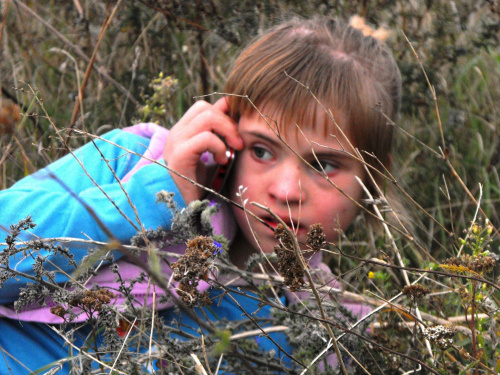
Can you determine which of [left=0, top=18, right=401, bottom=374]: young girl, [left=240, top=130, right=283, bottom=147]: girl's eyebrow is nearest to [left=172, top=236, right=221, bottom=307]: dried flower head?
[left=0, top=18, right=401, bottom=374]: young girl

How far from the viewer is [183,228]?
1.54 meters

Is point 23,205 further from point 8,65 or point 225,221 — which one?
point 8,65

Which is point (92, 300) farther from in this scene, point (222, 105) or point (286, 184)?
point (222, 105)

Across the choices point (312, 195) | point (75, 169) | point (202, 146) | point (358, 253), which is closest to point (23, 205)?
point (75, 169)

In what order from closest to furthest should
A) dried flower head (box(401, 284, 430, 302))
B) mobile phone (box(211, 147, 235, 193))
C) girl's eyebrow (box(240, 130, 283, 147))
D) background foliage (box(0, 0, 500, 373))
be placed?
1. dried flower head (box(401, 284, 430, 302))
2. girl's eyebrow (box(240, 130, 283, 147))
3. mobile phone (box(211, 147, 235, 193))
4. background foliage (box(0, 0, 500, 373))

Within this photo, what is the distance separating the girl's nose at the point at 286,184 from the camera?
2.02m

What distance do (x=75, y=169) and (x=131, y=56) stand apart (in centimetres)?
124

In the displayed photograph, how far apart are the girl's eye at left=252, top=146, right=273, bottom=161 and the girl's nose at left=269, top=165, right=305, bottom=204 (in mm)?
82

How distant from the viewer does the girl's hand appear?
Result: 83.9 inches

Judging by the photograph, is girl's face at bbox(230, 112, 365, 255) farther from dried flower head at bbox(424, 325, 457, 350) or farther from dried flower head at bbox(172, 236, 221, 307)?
dried flower head at bbox(172, 236, 221, 307)

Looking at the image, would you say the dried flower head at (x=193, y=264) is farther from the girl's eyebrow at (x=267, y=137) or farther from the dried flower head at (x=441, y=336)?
the girl's eyebrow at (x=267, y=137)

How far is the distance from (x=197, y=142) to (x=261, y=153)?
23 centimetres

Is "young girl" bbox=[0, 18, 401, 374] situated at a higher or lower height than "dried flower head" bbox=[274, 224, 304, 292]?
lower

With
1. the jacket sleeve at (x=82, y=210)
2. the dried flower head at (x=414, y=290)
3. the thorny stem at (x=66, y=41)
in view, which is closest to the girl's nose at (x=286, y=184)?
the jacket sleeve at (x=82, y=210)
